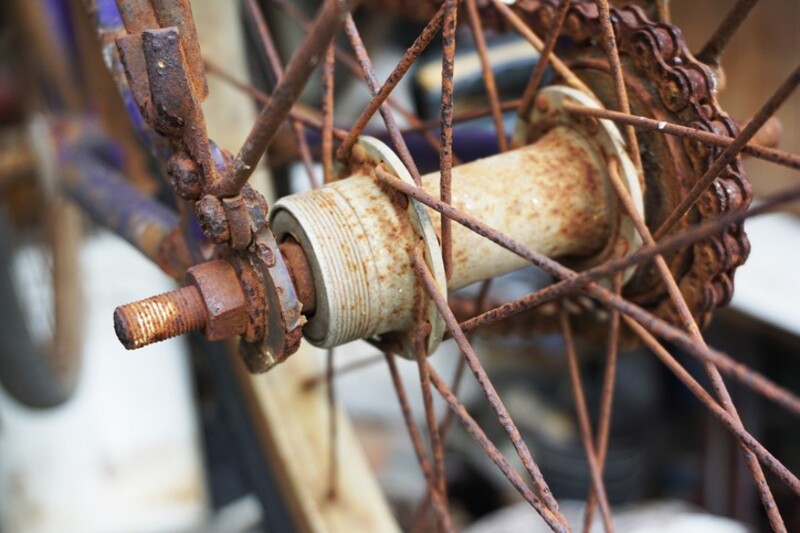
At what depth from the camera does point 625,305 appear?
53 centimetres

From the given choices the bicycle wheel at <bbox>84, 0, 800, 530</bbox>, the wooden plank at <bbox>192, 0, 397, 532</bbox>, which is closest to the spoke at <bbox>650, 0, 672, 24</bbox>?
the bicycle wheel at <bbox>84, 0, 800, 530</bbox>

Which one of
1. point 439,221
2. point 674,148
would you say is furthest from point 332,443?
point 674,148

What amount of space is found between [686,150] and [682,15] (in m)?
1.38

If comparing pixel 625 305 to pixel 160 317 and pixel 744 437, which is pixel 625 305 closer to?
pixel 744 437

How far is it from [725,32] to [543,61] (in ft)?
0.46

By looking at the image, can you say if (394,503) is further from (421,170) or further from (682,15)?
(682,15)

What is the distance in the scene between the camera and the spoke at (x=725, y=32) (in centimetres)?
62

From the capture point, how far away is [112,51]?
2.30ft

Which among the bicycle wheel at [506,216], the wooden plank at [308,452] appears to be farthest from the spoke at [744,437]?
the wooden plank at [308,452]

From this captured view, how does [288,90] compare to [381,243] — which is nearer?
[288,90]

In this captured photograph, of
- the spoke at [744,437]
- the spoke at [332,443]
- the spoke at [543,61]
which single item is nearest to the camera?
the spoke at [744,437]

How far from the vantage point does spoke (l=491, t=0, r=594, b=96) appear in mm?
685

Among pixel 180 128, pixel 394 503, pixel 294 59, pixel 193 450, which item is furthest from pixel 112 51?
pixel 394 503

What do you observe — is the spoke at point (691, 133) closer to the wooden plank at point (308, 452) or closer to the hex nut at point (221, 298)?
the hex nut at point (221, 298)
